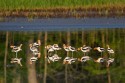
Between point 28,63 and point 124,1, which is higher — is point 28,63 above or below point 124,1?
below

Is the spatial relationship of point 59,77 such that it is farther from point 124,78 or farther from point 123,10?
point 123,10

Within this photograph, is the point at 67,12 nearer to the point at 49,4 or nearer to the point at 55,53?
the point at 49,4

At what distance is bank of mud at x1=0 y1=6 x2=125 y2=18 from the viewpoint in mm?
4965

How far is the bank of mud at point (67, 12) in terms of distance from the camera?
16.3ft

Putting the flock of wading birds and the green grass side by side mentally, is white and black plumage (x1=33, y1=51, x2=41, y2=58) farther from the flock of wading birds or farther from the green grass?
the green grass

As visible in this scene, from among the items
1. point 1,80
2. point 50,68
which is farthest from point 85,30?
point 1,80

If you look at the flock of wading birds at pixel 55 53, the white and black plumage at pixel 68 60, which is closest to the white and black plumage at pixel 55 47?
the flock of wading birds at pixel 55 53

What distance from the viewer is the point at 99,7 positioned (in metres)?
4.99

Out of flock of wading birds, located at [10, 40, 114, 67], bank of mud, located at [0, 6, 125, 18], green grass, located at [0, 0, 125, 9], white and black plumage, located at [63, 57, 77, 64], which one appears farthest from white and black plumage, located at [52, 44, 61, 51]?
green grass, located at [0, 0, 125, 9]

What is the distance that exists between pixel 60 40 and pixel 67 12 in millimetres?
342

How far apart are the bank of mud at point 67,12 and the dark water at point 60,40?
0.06 meters

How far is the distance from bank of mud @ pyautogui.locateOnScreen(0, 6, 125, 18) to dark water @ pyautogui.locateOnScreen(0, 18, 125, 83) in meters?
0.06

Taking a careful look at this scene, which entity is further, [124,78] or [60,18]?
[60,18]

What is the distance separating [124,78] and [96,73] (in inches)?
11.8
